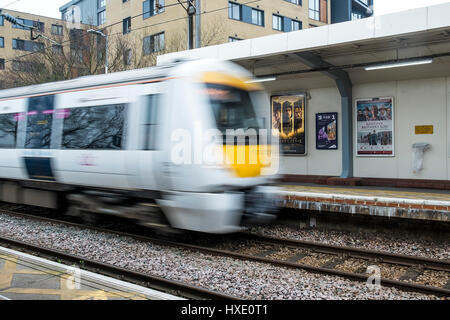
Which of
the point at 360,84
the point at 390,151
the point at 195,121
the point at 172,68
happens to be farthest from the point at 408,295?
the point at 360,84

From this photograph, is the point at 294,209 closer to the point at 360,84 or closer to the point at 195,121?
the point at 195,121

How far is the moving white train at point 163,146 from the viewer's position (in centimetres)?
664

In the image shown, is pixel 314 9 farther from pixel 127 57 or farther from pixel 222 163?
pixel 222 163

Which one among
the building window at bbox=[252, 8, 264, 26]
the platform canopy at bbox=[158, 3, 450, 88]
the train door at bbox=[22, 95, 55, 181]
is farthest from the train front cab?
the building window at bbox=[252, 8, 264, 26]

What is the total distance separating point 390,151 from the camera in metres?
11.6

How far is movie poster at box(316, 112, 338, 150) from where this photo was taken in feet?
40.9

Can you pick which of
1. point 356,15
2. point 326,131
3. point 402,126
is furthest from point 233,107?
point 356,15

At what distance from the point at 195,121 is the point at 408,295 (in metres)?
3.78

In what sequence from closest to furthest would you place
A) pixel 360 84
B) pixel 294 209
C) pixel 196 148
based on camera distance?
pixel 196 148 → pixel 294 209 → pixel 360 84

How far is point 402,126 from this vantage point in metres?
11.4

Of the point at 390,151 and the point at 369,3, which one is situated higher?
the point at 369,3

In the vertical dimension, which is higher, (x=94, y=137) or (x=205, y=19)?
(x=205, y=19)

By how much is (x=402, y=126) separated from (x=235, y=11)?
21.9 m
